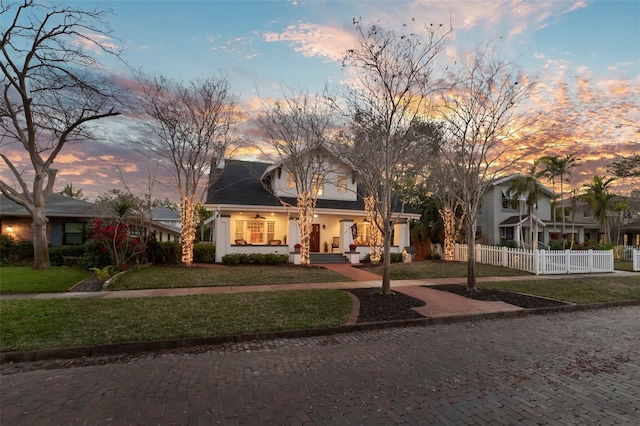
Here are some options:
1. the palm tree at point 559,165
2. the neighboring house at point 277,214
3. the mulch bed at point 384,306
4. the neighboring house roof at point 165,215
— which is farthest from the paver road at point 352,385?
the neighboring house roof at point 165,215

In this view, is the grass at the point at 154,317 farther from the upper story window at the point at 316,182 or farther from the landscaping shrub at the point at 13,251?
the landscaping shrub at the point at 13,251

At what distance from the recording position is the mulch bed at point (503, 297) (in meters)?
9.26

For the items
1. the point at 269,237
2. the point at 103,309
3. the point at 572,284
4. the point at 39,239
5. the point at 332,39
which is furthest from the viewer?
the point at 269,237

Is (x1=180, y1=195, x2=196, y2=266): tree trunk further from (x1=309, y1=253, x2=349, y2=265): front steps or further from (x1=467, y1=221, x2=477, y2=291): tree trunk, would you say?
(x1=467, y1=221, x2=477, y2=291): tree trunk

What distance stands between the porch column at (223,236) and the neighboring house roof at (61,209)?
5390 millimetres

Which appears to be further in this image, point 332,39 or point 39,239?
point 39,239

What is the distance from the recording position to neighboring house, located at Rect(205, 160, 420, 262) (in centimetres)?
1872

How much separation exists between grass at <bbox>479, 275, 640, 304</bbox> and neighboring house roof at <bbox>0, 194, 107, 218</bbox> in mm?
18092

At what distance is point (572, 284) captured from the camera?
496 inches

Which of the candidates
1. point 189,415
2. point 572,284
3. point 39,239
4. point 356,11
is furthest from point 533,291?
point 39,239

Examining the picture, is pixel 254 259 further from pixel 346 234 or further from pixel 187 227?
pixel 346 234

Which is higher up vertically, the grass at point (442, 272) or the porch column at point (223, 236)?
the porch column at point (223, 236)

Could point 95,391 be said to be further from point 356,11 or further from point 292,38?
point 292,38

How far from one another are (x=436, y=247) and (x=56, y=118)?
73.8 ft
